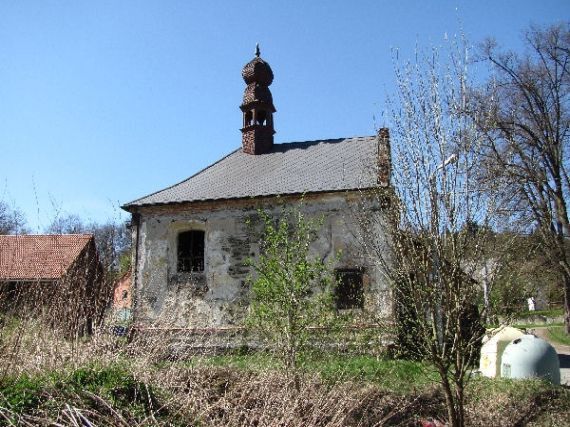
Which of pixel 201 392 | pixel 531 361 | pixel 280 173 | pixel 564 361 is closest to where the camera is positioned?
pixel 201 392

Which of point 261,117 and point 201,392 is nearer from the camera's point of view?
point 201,392

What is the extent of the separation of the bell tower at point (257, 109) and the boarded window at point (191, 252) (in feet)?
12.9

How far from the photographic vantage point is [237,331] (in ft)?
40.1

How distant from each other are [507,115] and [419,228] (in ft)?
46.5

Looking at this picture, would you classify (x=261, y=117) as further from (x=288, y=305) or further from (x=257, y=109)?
(x=288, y=305)

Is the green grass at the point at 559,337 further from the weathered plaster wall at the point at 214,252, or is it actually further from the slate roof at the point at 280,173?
the weathered plaster wall at the point at 214,252

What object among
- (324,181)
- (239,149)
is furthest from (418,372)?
(239,149)

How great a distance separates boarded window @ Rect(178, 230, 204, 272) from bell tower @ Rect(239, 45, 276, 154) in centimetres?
392

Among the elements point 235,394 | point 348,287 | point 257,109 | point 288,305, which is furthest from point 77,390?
point 257,109

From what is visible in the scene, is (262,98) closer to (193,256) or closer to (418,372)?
(193,256)

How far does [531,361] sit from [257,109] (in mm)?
11032

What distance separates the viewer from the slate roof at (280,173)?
12.9 m

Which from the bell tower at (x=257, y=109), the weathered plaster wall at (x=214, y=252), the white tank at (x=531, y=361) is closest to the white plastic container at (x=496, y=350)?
the white tank at (x=531, y=361)

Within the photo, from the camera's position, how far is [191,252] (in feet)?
44.3
